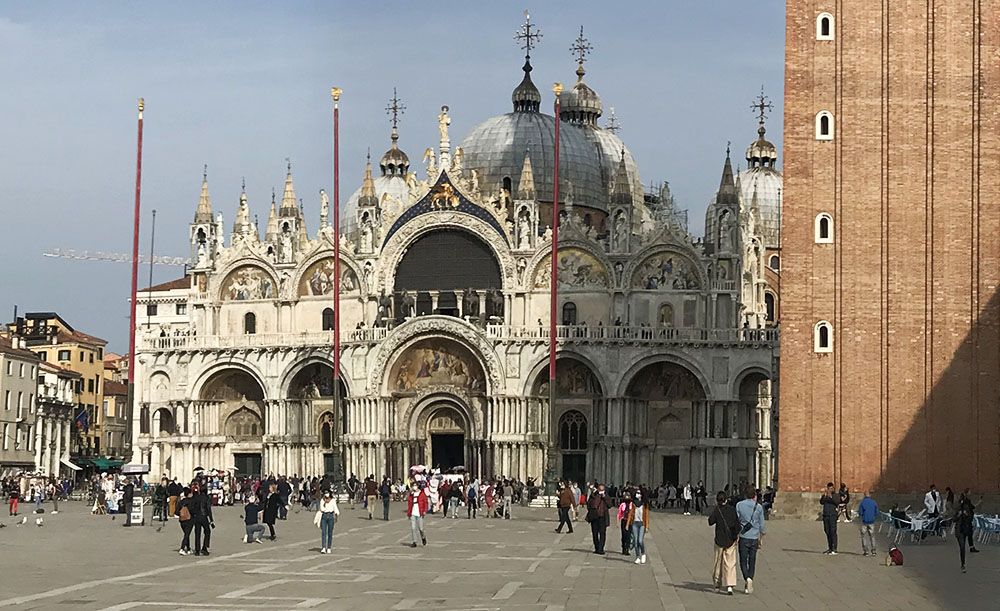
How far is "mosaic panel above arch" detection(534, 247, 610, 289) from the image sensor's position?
8556 cm

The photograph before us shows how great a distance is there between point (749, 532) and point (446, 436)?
5670 cm

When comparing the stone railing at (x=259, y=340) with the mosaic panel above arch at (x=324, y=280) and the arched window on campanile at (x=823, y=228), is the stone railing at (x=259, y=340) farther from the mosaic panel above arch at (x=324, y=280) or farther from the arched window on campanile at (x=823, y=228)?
the arched window on campanile at (x=823, y=228)

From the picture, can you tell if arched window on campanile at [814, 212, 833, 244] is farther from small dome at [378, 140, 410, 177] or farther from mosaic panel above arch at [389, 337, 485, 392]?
small dome at [378, 140, 410, 177]

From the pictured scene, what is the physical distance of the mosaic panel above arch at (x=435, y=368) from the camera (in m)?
85.4

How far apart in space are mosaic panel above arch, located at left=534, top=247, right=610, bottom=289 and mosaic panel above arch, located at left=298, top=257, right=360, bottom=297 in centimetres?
881

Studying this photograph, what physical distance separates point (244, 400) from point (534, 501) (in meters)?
21.4

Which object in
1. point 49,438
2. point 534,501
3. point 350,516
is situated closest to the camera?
point 350,516

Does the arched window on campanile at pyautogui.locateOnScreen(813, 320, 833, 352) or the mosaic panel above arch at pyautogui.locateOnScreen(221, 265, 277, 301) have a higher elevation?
the mosaic panel above arch at pyautogui.locateOnScreen(221, 265, 277, 301)

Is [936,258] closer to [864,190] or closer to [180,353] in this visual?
[864,190]

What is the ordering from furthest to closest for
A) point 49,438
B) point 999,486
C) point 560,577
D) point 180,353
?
point 49,438
point 180,353
point 999,486
point 560,577

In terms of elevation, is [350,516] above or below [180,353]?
below

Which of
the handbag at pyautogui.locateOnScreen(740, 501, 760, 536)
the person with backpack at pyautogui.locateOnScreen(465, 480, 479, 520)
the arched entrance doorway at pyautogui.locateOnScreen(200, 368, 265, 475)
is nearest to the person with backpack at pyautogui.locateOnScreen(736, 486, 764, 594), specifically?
the handbag at pyautogui.locateOnScreen(740, 501, 760, 536)

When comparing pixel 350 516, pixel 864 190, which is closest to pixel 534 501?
pixel 350 516

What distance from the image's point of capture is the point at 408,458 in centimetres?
8656
